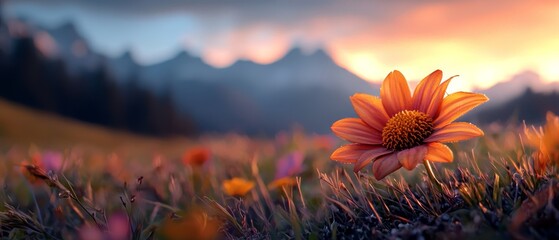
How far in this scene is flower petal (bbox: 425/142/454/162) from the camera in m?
1.05

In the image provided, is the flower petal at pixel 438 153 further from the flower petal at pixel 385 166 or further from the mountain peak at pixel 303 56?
the mountain peak at pixel 303 56

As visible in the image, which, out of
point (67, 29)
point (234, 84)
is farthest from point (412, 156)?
point (67, 29)

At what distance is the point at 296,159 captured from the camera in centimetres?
209

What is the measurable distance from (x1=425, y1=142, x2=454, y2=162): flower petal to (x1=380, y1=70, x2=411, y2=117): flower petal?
0.71ft

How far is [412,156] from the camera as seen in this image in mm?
1080

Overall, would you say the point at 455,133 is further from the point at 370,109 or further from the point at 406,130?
the point at 370,109

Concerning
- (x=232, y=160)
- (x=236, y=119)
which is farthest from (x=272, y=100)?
(x=232, y=160)

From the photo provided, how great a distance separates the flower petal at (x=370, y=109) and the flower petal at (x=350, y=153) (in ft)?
0.24

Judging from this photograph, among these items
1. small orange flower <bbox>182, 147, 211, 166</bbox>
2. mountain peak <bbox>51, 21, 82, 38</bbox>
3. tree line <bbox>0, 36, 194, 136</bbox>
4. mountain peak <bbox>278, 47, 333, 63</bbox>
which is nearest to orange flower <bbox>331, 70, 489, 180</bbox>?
small orange flower <bbox>182, 147, 211, 166</bbox>

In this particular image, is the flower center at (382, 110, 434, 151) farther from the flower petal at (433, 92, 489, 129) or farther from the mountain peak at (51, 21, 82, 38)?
the mountain peak at (51, 21, 82, 38)

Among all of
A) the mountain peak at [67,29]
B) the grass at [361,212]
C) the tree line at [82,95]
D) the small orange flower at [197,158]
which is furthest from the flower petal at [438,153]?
the mountain peak at [67,29]

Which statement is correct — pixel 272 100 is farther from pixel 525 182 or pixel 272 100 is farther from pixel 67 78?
pixel 525 182

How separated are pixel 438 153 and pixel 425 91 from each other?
25 cm

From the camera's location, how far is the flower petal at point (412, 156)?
105 cm
